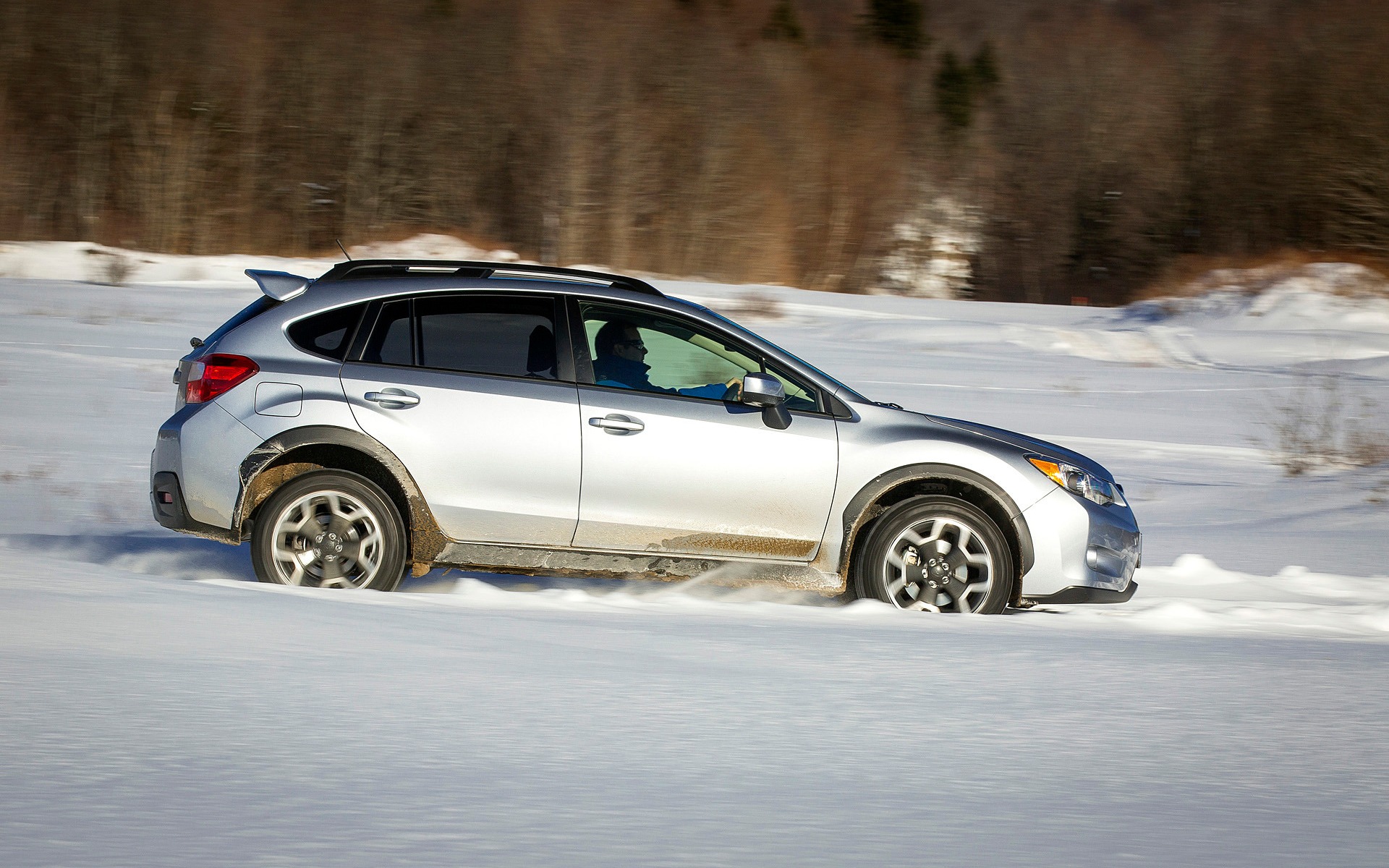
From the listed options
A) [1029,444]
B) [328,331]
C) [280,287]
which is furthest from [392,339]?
[1029,444]

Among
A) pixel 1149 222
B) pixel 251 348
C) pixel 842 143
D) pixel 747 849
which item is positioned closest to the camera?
pixel 747 849

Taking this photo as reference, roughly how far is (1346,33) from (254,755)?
1433 inches

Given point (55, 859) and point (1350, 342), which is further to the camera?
point (1350, 342)

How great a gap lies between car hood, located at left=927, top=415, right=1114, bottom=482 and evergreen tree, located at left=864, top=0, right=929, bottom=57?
50.0 m

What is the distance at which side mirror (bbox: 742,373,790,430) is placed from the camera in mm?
6715

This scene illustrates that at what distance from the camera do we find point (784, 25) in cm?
4869

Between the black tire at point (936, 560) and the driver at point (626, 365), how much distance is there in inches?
37.8

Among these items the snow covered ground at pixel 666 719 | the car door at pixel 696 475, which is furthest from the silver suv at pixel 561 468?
the snow covered ground at pixel 666 719

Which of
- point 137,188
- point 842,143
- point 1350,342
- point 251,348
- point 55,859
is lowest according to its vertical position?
point 55,859

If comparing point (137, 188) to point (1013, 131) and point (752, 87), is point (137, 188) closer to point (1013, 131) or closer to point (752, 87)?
point (752, 87)

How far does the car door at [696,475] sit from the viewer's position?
22.1 ft

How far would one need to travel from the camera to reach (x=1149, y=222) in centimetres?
4047

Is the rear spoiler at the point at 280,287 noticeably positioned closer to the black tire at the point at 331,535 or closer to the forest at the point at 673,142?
the black tire at the point at 331,535

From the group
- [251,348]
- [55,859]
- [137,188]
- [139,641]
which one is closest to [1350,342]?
[251,348]
